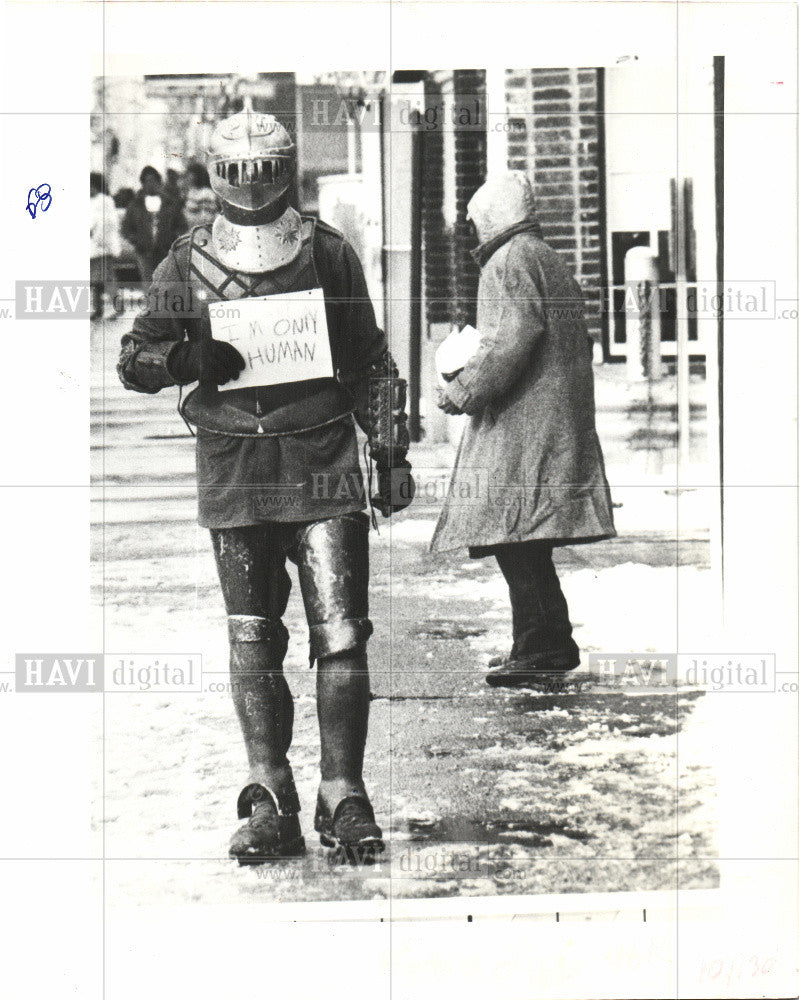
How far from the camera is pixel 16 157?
10.9 ft

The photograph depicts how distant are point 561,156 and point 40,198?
150 centimetres

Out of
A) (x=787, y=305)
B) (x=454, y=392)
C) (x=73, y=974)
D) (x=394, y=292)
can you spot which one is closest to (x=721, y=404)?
(x=787, y=305)

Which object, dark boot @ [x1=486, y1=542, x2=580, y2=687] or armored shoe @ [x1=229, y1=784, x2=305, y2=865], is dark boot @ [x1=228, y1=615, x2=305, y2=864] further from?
dark boot @ [x1=486, y1=542, x2=580, y2=687]

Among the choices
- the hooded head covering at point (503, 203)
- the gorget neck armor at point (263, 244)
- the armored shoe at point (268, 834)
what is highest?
the hooded head covering at point (503, 203)

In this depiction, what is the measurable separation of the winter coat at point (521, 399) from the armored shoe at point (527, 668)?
0.34m

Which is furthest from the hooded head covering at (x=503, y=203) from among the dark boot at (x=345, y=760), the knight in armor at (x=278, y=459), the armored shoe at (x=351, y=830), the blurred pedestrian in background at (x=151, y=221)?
the armored shoe at (x=351, y=830)

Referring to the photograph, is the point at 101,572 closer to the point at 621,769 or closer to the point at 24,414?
the point at 24,414

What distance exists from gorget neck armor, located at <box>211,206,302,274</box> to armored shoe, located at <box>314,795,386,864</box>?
1.53 meters

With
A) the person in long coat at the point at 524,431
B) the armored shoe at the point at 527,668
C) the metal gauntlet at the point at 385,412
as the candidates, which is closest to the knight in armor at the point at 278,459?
the metal gauntlet at the point at 385,412

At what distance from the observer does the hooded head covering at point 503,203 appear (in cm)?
332

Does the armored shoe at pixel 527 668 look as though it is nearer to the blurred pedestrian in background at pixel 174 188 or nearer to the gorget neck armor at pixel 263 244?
the gorget neck armor at pixel 263 244

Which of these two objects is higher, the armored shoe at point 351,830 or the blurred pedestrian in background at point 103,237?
the blurred pedestrian in background at point 103,237

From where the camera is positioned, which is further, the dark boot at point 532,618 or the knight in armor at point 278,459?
the dark boot at point 532,618

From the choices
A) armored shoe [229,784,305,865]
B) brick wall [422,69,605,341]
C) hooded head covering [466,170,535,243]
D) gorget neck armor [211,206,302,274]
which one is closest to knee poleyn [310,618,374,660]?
armored shoe [229,784,305,865]
